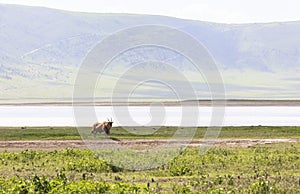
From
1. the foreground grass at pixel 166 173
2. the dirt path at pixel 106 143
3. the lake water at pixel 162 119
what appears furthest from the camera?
the lake water at pixel 162 119

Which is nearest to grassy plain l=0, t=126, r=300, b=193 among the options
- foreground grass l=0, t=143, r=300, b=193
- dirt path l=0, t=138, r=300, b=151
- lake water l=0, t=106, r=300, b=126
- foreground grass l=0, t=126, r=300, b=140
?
foreground grass l=0, t=143, r=300, b=193

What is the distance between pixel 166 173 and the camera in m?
34.9

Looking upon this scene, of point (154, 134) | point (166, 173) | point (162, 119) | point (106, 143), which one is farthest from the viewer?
point (162, 119)

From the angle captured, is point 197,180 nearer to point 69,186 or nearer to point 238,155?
point 69,186

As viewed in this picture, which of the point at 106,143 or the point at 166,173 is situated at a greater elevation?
the point at 106,143

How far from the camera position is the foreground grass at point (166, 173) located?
83.6ft

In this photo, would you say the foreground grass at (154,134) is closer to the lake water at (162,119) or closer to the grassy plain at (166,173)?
the lake water at (162,119)

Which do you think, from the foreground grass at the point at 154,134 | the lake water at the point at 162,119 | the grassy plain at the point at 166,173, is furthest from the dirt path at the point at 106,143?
the lake water at the point at 162,119

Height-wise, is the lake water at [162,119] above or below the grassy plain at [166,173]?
above

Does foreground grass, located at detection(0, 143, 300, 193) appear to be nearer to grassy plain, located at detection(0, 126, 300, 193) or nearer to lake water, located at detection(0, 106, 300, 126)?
grassy plain, located at detection(0, 126, 300, 193)

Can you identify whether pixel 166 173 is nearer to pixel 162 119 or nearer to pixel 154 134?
pixel 154 134

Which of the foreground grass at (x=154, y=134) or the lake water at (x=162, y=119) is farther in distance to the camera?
the lake water at (x=162, y=119)

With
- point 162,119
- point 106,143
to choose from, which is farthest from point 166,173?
point 162,119

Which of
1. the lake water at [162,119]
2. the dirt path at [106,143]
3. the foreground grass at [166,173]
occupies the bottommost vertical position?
the foreground grass at [166,173]
